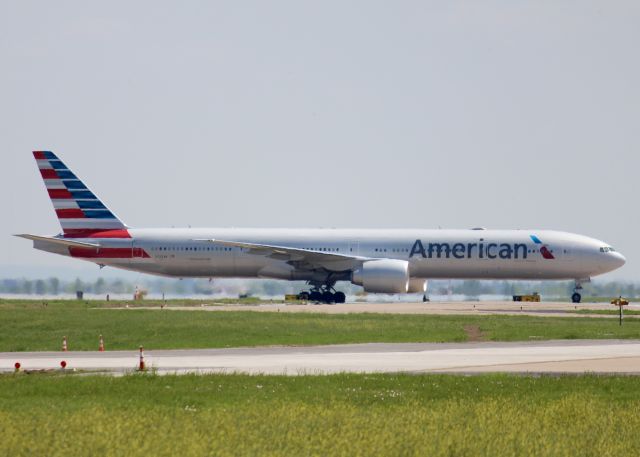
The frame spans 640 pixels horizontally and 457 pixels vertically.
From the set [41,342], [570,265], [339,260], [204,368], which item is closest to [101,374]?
[204,368]

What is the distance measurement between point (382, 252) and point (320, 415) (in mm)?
56624

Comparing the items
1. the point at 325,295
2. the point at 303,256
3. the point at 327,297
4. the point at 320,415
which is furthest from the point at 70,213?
the point at 320,415

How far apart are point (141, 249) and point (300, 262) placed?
10693 millimetres

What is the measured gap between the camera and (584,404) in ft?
68.5

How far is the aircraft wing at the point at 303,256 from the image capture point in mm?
73250

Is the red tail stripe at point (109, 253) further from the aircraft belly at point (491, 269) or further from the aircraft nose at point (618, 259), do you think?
the aircraft nose at point (618, 259)

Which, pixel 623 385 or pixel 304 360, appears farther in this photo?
pixel 304 360

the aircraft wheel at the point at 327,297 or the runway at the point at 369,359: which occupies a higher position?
the aircraft wheel at the point at 327,297

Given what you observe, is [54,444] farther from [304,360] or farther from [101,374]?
[304,360]

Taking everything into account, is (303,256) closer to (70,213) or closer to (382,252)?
(382,252)

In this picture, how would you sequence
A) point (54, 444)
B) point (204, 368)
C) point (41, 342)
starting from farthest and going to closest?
point (41, 342) → point (204, 368) → point (54, 444)

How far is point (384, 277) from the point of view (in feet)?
237

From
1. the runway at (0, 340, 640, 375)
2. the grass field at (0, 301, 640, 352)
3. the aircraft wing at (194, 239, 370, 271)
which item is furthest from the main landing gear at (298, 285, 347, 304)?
the runway at (0, 340, 640, 375)

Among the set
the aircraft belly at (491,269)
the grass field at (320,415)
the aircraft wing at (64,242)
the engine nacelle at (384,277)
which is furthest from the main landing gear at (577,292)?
the grass field at (320,415)
